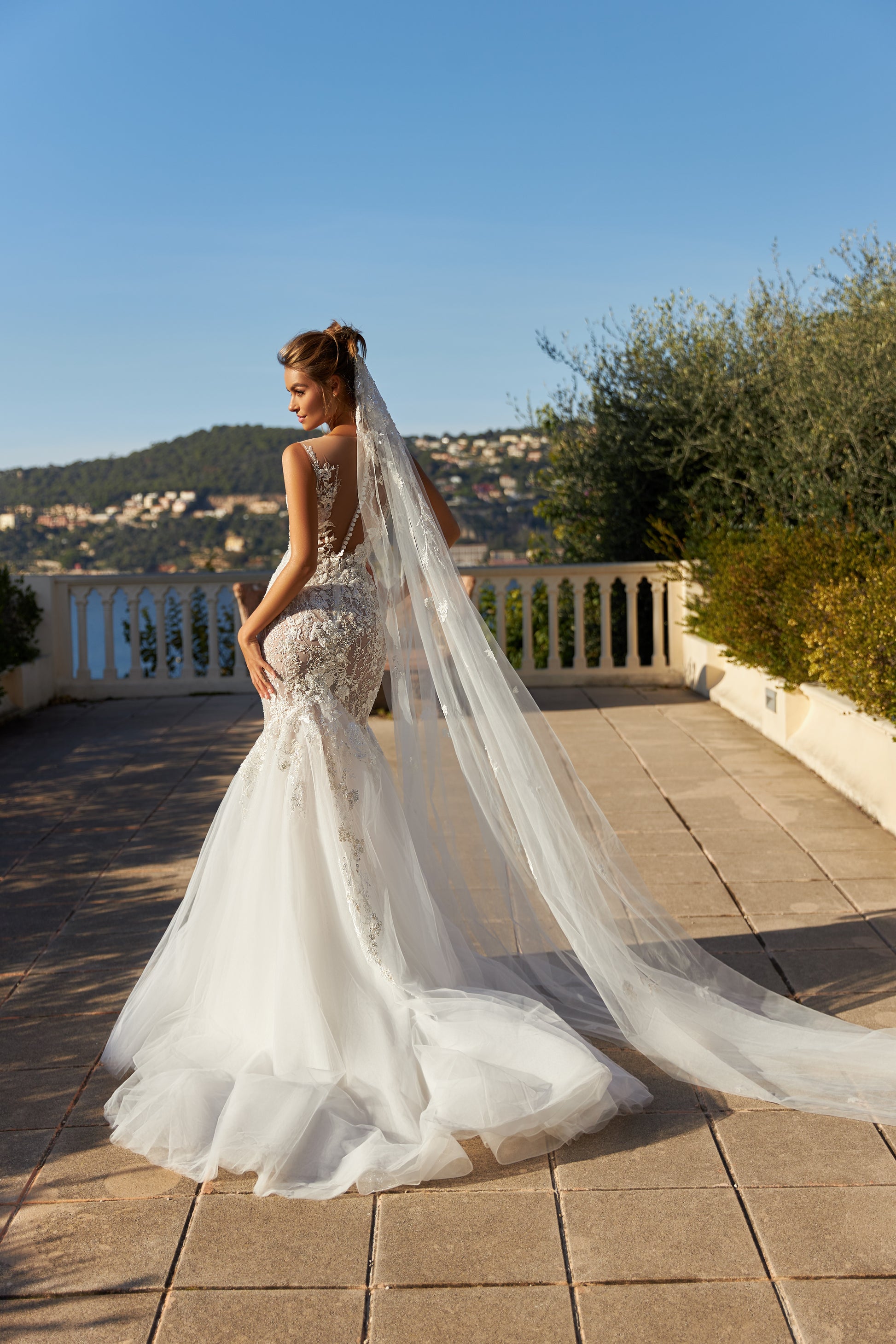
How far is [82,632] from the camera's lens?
9383 millimetres

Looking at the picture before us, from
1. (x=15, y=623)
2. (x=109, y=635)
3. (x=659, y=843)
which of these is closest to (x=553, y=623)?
(x=109, y=635)

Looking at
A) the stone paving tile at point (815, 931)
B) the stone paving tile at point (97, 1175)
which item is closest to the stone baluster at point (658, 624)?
the stone paving tile at point (815, 931)

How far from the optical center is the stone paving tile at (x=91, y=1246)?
1.94 meters

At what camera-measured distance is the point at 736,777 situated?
19.7 ft

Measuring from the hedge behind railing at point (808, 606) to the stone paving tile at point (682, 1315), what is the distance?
364cm

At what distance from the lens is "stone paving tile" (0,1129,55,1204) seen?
2248 millimetres

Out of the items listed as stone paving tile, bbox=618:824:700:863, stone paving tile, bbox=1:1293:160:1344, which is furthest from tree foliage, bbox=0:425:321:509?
stone paving tile, bbox=1:1293:160:1344

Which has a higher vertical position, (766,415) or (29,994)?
(766,415)

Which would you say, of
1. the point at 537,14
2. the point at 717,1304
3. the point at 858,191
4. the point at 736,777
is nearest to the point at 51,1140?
the point at 717,1304

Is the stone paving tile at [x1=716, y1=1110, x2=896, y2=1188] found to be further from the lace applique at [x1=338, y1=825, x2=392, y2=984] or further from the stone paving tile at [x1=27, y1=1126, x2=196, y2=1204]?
the stone paving tile at [x1=27, y1=1126, x2=196, y2=1204]

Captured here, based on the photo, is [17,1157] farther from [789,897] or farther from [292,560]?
[789,897]

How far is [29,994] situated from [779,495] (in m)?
7.74

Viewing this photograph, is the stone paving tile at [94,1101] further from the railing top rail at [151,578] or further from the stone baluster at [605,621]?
the stone baluster at [605,621]

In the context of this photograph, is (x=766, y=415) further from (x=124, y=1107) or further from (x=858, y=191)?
(x=124, y=1107)
